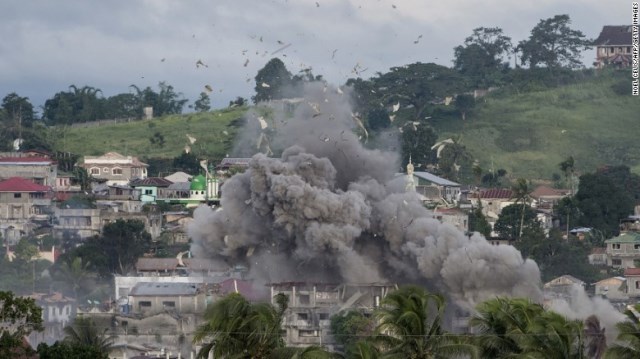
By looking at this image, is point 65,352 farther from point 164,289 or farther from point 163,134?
point 163,134

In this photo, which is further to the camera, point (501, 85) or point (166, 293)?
point (501, 85)

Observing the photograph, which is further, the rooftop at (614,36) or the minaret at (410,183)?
the rooftop at (614,36)

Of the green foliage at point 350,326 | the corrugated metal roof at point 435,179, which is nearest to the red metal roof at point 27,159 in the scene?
the corrugated metal roof at point 435,179

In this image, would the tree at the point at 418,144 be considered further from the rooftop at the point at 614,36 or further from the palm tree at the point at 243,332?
the palm tree at the point at 243,332

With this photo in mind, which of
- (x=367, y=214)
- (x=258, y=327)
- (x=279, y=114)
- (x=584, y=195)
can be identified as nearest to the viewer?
(x=258, y=327)

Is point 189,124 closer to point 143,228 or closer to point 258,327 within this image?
point 143,228

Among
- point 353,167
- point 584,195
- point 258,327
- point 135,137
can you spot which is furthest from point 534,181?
point 258,327

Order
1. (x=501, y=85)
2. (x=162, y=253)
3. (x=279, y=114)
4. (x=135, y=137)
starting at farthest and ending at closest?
(x=501, y=85) → (x=135, y=137) → (x=279, y=114) → (x=162, y=253)
